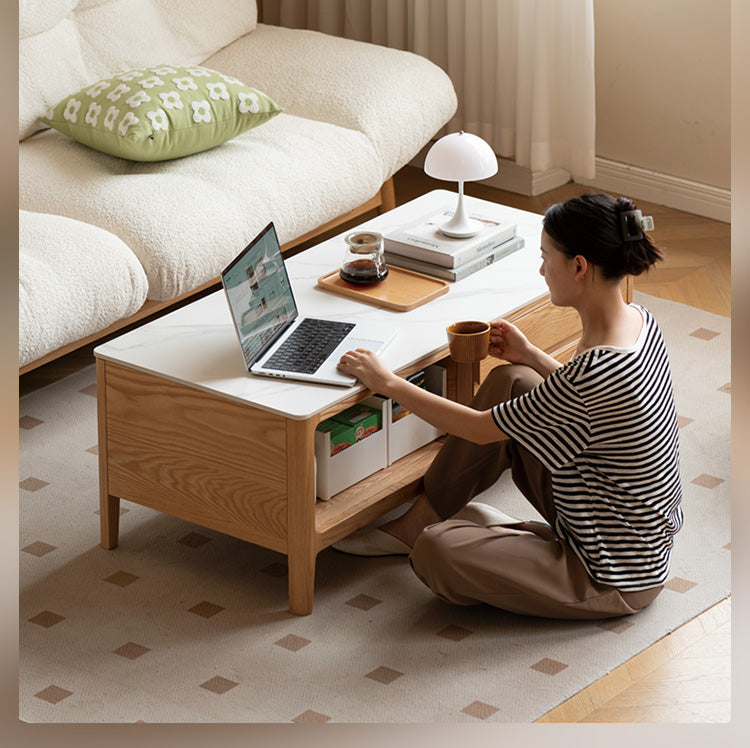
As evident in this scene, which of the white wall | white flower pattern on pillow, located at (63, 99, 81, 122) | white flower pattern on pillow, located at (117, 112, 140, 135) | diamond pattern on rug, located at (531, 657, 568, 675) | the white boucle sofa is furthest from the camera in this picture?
the white wall

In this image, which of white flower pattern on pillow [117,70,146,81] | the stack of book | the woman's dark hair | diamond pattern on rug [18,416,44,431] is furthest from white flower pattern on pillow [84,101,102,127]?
the woman's dark hair

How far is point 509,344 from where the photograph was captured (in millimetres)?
2221

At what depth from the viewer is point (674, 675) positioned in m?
1.93

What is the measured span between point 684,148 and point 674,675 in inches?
89.1

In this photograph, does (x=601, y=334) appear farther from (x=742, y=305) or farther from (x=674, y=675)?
(x=742, y=305)

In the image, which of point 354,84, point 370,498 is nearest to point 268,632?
point 370,498

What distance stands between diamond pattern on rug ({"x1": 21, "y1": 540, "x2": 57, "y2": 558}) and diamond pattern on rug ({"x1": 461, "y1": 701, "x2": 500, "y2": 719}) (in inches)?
33.0

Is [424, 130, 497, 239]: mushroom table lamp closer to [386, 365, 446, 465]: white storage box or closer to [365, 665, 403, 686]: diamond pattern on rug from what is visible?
[386, 365, 446, 465]: white storage box

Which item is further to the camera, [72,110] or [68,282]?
[72,110]

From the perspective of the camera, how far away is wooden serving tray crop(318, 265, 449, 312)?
7.62ft

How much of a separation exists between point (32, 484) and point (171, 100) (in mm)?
1039

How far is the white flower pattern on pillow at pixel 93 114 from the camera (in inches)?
119

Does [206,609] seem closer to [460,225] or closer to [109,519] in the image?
[109,519]

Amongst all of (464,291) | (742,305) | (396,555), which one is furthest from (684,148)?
(742,305)
